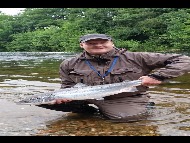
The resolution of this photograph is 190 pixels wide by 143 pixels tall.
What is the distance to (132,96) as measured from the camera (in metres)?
5.40

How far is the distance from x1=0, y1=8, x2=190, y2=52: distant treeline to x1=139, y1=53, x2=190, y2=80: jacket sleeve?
30275 mm

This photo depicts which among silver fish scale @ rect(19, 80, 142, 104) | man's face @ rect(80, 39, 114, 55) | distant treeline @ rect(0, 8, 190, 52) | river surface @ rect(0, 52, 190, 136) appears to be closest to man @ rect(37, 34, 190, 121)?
man's face @ rect(80, 39, 114, 55)

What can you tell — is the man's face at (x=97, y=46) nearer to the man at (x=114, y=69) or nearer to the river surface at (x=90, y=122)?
the man at (x=114, y=69)

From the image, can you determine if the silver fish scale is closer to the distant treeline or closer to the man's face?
the man's face

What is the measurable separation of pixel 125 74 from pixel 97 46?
2.25 ft

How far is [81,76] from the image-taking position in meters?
5.37

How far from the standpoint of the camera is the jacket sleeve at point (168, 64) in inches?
194

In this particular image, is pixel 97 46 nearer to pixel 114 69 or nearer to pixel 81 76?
pixel 114 69

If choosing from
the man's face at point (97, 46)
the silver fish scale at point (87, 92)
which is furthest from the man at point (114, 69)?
the silver fish scale at point (87, 92)

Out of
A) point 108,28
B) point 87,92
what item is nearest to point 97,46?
point 87,92

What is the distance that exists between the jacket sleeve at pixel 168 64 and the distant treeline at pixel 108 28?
30.3 m

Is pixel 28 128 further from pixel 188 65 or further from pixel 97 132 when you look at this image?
pixel 188 65

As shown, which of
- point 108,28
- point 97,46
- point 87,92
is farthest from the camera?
point 108,28
